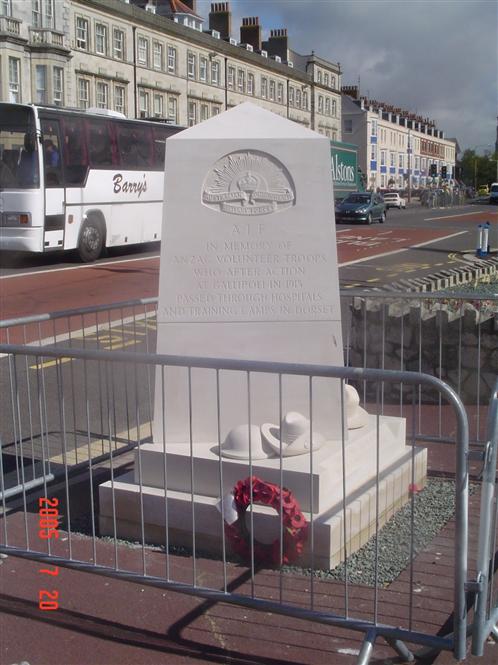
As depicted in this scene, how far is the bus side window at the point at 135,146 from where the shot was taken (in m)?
24.6

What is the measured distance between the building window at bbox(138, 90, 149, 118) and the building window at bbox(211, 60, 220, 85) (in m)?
10.0

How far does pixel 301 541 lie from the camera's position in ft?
13.7

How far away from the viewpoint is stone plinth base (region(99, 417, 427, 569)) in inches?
169

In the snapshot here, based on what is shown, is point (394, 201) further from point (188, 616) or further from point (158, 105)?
point (188, 616)

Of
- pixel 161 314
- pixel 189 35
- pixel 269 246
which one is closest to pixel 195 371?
pixel 161 314

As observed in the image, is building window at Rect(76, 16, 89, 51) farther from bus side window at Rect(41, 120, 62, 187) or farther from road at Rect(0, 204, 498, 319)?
bus side window at Rect(41, 120, 62, 187)

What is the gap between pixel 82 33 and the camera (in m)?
53.2

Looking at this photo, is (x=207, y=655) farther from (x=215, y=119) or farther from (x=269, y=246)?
(x=215, y=119)

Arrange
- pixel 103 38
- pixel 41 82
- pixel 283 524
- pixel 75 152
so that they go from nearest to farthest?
pixel 283 524
pixel 75 152
pixel 41 82
pixel 103 38

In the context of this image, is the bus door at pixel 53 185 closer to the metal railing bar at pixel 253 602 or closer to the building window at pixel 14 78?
the metal railing bar at pixel 253 602

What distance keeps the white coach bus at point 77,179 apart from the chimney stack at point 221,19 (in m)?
51.6

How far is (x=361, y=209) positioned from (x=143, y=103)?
21624 millimetres

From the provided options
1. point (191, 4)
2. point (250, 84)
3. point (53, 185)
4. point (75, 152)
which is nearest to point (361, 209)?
point (75, 152)
